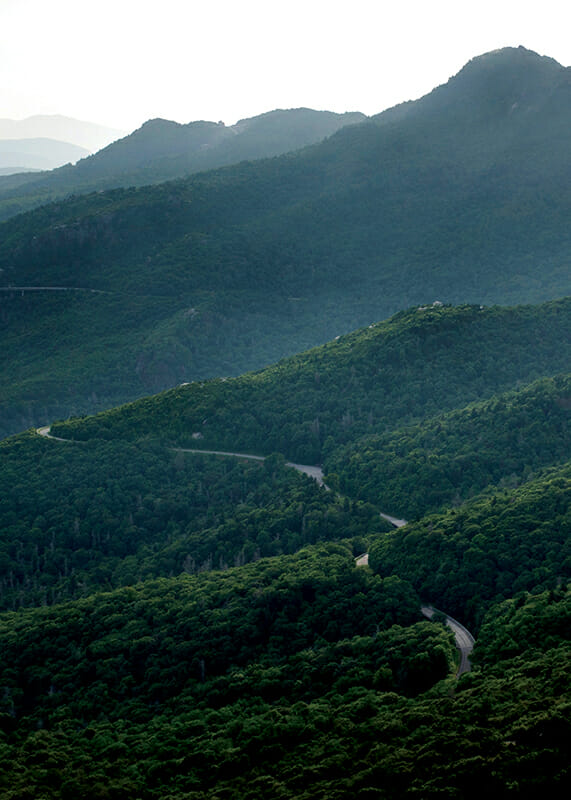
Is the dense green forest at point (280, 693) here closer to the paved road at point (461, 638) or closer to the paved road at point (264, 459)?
the paved road at point (461, 638)

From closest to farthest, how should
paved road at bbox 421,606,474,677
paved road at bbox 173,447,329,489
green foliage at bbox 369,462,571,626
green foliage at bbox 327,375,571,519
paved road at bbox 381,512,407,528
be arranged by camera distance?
1. paved road at bbox 421,606,474,677
2. green foliage at bbox 369,462,571,626
3. paved road at bbox 381,512,407,528
4. green foliage at bbox 327,375,571,519
5. paved road at bbox 173,447,329,489

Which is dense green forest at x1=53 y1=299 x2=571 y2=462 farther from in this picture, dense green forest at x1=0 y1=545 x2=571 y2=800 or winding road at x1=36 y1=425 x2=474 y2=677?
dense green forest at x1=0 y1=545 x2=571 y2=800

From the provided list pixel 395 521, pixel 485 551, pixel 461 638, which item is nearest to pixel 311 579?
pixel 461 638

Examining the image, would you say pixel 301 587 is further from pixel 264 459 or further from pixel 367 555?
pixel 264 459

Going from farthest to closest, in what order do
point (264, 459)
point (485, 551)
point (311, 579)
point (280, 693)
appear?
point (264, 459)
point (485, 551)
point (311, 579)
point (280, 693)

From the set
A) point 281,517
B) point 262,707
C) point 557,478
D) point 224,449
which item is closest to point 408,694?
point 262,707

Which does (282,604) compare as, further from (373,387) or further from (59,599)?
(373,387)

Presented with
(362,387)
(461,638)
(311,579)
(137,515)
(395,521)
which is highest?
(362,387)

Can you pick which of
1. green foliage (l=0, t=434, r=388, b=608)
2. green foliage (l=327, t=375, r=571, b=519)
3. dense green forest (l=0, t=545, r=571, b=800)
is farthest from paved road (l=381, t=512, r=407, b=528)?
dense green forest (l=0, t=545, r=571, b=800)
